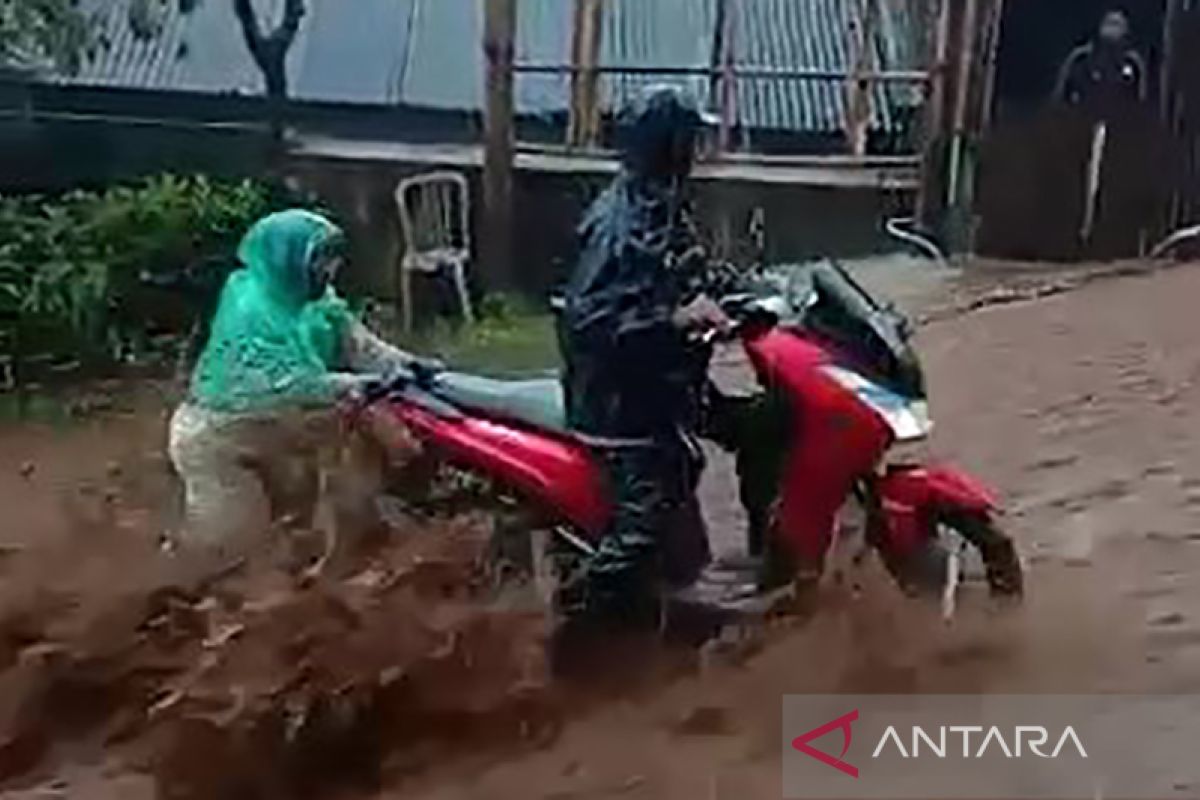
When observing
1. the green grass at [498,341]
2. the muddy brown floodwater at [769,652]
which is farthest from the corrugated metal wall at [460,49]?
the muddy brown floodwater at [769,652]

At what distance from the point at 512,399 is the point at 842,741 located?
4.39 feet

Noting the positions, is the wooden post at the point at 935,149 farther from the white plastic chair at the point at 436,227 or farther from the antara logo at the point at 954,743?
the antara logo at the point at 954,743

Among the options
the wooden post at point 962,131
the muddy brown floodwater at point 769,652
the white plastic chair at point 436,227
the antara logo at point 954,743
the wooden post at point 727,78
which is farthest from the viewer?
the wooden post at point 727,78

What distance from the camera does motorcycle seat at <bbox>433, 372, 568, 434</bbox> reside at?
580 cm

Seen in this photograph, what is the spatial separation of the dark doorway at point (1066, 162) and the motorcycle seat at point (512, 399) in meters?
10.3

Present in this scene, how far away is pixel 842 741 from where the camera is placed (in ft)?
16.7

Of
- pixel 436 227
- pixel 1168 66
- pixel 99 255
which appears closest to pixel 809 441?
pixel 99 255

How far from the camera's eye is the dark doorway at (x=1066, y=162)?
15727mm

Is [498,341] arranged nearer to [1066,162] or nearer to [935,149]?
[935,149]

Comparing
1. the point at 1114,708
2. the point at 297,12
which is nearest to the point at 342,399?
the point at 1114,708

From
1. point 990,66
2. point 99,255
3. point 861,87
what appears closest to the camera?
point 99,255

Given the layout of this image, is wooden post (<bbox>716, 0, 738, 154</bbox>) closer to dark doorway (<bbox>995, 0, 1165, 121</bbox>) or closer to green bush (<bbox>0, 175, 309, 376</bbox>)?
dark doorway (<bbox>995, 0, 1165, 121</bbox>)

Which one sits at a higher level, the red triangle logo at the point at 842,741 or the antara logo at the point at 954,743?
the antara logo at the point at 954,743

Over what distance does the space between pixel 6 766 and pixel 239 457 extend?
3.28ft
